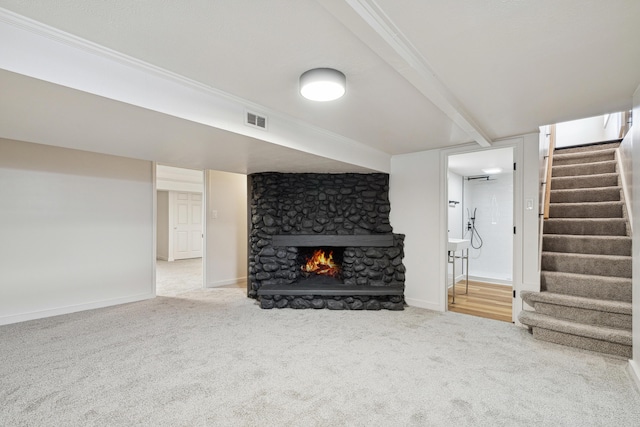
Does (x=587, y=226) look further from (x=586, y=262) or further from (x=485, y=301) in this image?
(x=485, y=301)

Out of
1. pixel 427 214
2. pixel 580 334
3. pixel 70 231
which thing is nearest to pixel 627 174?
pixel 580 334

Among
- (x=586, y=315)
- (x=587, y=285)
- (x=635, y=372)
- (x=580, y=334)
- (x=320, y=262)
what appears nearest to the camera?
(x=635, y=372)

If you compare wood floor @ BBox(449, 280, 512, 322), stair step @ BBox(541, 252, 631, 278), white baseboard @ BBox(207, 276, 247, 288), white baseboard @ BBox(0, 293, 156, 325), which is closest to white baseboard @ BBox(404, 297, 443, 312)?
wood floor @ BBox(449, 280, 512, 322)

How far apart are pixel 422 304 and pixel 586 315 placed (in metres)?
1.69

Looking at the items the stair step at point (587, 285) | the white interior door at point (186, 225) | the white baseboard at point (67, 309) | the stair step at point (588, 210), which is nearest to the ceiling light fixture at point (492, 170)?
the stair step at point (588, 210)

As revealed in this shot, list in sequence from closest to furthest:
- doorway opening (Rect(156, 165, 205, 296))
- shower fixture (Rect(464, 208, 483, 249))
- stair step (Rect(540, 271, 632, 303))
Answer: stair step (Rect(540, 271, 632, 303))
shower fixture (Rect(464, 208, 483, 249))
doorway opening (Rect(156, 165, 205, 296))

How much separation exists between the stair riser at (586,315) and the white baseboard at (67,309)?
4901 millimetres

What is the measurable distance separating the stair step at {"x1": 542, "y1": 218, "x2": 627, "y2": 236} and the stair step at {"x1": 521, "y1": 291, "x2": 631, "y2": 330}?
3.38ft

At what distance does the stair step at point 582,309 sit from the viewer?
2.65 meters

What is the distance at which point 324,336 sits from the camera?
2977 mm

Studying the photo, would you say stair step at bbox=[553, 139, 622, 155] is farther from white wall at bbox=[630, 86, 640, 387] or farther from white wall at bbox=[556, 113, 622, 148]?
white wall at bbox=[630, 86, 640, 387]

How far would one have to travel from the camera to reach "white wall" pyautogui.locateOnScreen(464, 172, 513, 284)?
18.7ft

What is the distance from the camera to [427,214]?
4074 millimetres

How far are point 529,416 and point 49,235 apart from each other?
4854 millimetres
